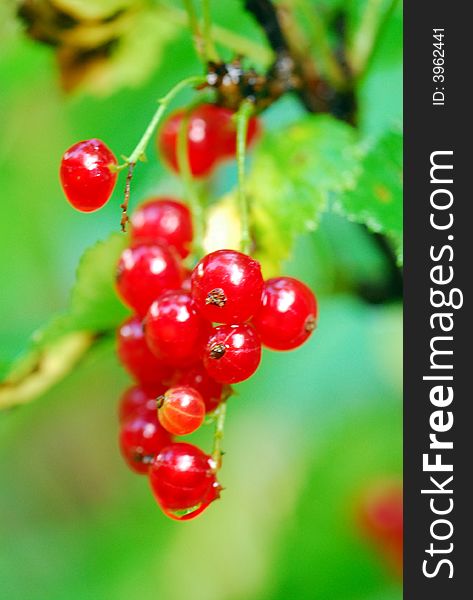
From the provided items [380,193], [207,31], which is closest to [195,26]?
[207,31]

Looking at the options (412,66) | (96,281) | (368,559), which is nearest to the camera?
(96,281)

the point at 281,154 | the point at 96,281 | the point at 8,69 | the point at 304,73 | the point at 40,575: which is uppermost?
the point at 8,69

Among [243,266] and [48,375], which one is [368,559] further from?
[243,266]

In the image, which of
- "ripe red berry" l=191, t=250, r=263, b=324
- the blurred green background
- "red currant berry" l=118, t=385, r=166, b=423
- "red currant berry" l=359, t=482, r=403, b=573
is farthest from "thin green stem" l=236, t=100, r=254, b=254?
"red currant berry" l=359, t=482, r=403, b=573

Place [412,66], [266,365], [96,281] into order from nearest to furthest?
[96,281]
[412,66]
[266,365]

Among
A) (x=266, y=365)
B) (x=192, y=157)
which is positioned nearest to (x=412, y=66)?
(x=192, y=157)

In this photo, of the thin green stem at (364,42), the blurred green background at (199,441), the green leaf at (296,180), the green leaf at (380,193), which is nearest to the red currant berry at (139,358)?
the green leaf at (296,180)

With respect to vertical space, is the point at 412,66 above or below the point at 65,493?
above
